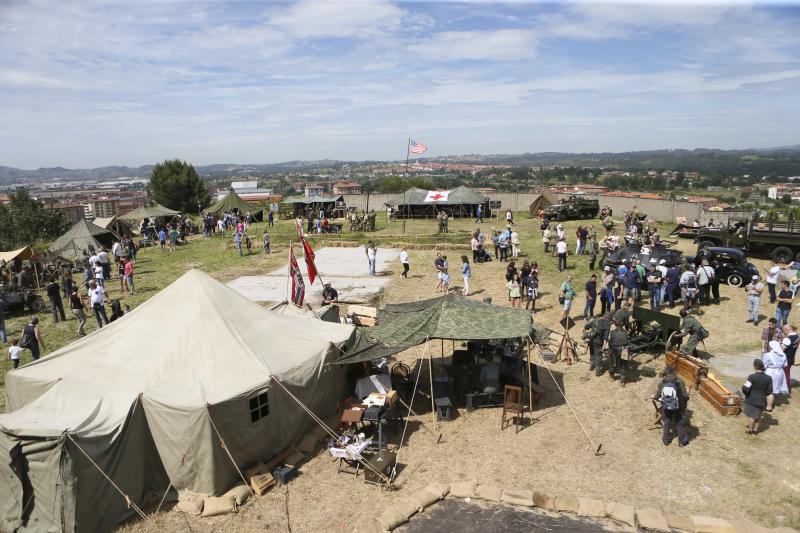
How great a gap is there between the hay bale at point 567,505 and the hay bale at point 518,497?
365 millimetres

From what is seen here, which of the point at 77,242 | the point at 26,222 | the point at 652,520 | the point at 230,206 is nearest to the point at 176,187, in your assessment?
the point at 26,222

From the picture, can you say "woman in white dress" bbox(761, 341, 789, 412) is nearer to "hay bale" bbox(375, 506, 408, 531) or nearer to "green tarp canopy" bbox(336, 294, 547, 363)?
"green tarp canopy" bbox(336, 294, 547, 363)

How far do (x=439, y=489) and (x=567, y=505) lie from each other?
5.72 ft

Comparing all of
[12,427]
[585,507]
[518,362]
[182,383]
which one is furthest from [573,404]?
[12,427]

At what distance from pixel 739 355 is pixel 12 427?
1389cm

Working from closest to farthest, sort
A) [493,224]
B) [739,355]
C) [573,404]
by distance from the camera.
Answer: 1. [573,404]
2. [739,355]
3. [493,224]

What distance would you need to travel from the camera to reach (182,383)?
8219 mm

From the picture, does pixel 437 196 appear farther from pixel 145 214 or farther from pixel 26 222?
pixel 26 222

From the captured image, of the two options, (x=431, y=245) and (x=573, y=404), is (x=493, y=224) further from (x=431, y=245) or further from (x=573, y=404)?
(x=573, y=404)

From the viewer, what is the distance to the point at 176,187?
60.6 metres

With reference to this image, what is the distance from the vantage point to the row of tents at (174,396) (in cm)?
705

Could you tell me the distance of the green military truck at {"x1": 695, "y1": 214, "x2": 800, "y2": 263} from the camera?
19.5 meters

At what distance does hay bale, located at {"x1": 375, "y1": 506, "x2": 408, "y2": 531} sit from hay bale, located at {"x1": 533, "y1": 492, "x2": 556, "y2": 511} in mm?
1797

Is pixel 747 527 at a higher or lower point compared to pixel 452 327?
lower
